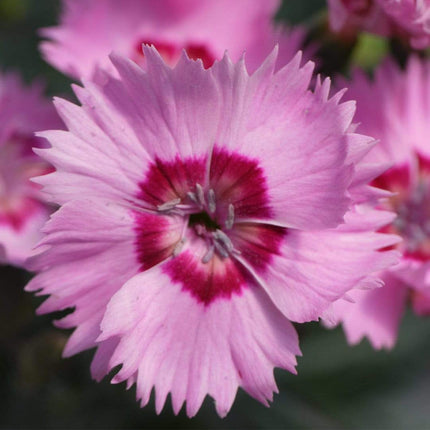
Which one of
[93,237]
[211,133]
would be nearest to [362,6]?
[211,133]

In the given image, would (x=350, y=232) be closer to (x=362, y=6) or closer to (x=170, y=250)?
(x=170, y=250)

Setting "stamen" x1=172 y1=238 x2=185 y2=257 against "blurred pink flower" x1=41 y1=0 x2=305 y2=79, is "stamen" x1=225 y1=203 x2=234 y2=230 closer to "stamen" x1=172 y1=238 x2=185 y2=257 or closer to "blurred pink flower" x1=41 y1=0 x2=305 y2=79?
"stamen" x1=172 y1=238 x2=185 y2=257

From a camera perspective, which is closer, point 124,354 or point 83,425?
point 124,354

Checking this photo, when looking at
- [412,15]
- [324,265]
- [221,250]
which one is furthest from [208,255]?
[412,15]

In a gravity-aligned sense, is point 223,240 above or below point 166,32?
below

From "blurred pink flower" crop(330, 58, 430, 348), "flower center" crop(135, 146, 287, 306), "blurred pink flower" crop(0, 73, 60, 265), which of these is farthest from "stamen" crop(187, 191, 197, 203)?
"blurred pink flower" crop(0, 73, 60, 265)

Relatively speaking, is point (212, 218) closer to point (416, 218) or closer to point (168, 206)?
point (168, 206)
